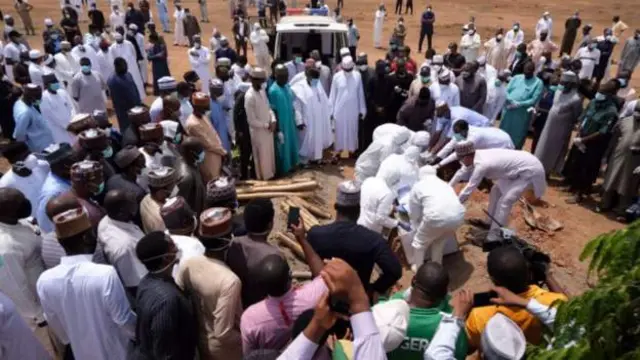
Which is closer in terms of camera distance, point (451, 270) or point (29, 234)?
point (29, 234)

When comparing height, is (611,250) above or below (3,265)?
above

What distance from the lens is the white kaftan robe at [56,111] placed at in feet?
24.1

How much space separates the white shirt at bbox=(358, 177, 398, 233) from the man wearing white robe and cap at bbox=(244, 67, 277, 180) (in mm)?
2719

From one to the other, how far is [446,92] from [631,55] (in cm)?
857

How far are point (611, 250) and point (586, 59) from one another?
41.7ft

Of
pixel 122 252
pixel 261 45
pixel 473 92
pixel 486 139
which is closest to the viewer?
pixel 122 252

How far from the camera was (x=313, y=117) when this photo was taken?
8.16 m

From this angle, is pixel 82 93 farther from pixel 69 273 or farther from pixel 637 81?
pixel 637 81

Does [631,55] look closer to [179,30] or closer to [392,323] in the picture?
[392,323]

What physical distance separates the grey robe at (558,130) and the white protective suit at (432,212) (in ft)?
11.9

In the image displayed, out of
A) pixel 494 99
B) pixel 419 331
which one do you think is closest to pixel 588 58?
pixel 494 99

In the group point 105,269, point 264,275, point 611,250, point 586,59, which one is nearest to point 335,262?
point 264,275

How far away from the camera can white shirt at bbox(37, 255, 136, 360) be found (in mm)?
3033

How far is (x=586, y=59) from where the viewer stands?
12781 mm
